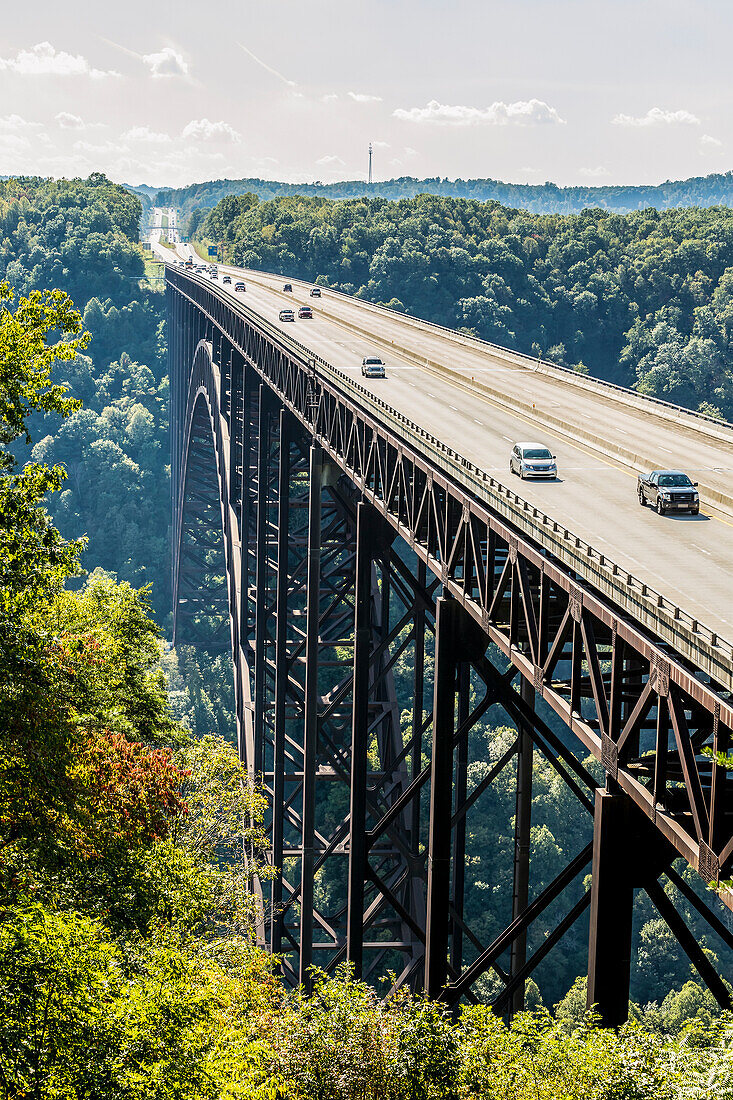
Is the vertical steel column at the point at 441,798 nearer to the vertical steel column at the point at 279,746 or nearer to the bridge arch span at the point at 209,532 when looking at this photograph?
the vertical steel column at the point at 279,746

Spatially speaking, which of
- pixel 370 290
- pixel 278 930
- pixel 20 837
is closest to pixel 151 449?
pixel 370 290

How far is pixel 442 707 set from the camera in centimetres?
2092

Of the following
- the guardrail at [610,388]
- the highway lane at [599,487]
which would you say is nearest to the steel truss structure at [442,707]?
the highway lane at [599,487]

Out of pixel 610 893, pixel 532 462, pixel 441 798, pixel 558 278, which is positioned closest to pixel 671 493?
pixel 532 462

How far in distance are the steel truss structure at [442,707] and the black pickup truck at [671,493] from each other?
3.19 meters

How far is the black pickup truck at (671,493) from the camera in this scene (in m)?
24.5

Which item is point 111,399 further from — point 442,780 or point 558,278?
point 442,780

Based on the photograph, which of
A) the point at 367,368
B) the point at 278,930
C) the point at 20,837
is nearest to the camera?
the point at 20,837

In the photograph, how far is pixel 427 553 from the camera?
2342 centimetres

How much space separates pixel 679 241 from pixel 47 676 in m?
156

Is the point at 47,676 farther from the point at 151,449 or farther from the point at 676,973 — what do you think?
the point at 151,449

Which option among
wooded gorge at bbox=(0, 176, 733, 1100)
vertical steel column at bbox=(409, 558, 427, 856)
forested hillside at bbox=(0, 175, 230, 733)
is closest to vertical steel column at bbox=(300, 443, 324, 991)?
wooded gorge at bbox=(0, 176, 733, 1100)

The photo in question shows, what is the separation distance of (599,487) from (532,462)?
65.9 inches

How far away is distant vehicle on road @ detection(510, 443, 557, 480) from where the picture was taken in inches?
1100
